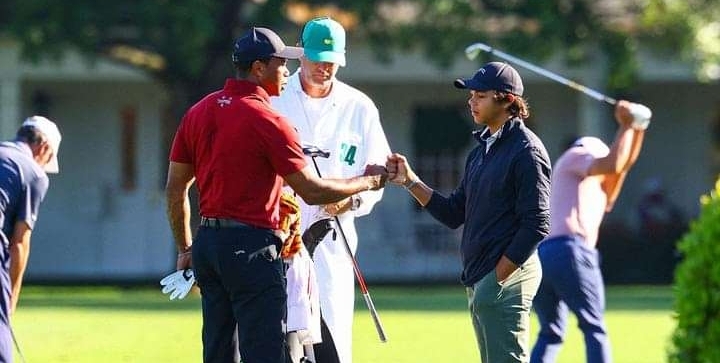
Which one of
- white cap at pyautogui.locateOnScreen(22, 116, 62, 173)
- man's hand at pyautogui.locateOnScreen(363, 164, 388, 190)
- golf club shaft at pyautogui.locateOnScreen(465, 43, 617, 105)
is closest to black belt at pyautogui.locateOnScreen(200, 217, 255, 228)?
man's hand at pyautogui.locateOnScreen(363, 164, 388, 190)

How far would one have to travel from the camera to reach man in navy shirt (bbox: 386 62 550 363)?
8.55 meters

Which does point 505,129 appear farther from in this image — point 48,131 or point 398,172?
point 48,131

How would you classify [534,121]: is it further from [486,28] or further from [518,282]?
[518,282]

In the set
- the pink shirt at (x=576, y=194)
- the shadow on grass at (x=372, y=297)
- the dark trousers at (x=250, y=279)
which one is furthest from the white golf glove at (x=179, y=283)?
the shadow on grass at (x=372, y=297)

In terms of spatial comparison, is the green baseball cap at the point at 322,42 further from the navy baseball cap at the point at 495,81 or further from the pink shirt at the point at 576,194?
the pink shirt at the point at 576,194

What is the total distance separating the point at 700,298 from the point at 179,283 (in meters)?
3.13

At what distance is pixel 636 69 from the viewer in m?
27.0

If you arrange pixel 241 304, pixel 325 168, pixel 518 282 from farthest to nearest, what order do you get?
pixel 325 168 < pixel 518 282 < pixel 241 304

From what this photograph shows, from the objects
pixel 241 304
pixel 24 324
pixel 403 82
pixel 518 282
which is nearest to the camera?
pixel 241 304

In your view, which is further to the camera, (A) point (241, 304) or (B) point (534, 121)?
(B) point (534, 121)

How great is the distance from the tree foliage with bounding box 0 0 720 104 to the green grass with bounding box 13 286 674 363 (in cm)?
364

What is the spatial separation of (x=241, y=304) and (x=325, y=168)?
1441 millimetres

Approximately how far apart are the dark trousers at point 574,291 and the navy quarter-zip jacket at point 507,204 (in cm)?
220

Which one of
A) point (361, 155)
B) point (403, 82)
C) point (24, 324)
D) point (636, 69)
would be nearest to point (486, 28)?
point (636, 69)
